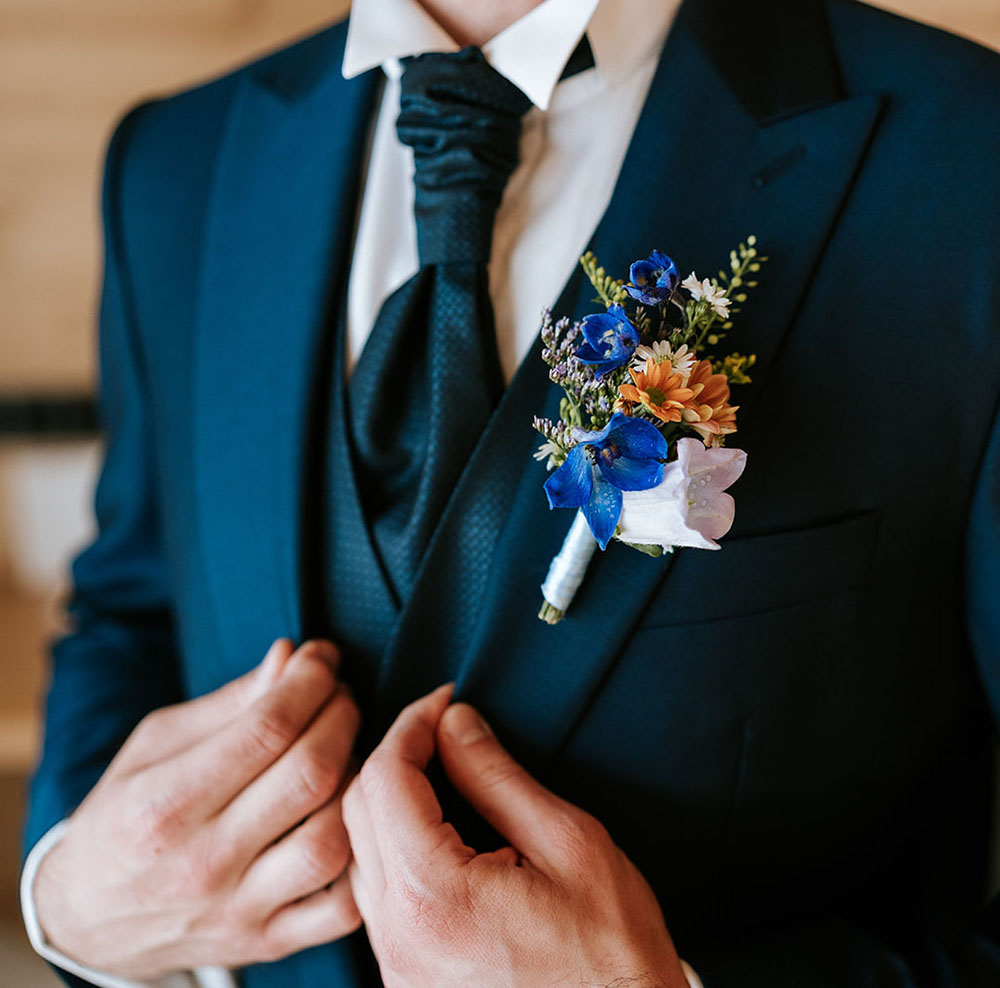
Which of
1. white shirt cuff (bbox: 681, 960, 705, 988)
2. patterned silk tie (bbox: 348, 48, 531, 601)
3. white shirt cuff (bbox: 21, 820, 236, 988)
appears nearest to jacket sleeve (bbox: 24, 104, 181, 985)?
white shirt cuff (bbox: 21, 820, 236, 988)

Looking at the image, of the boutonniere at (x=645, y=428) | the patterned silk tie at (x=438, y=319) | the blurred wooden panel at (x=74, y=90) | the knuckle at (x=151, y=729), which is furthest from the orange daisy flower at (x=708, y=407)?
the blurred wooden panel at (x=74, y=90)

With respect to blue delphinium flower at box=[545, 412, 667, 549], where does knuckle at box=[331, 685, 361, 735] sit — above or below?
below

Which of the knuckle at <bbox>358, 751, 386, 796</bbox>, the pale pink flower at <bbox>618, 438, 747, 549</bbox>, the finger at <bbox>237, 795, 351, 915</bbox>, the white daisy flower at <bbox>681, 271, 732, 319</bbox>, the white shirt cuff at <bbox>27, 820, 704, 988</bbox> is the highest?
the white daisy flower at <bbox>681, 271, 732, 319</bbox>

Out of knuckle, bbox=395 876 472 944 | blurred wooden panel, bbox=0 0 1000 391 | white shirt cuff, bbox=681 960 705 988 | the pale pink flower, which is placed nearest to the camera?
the pale pink flower

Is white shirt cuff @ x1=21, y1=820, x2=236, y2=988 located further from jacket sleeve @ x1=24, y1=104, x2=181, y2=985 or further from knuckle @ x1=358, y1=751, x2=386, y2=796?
knuckle @ x1=358, y1=751, x2=386, y2=796

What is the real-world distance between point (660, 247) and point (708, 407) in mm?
224

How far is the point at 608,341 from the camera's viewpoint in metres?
0.59

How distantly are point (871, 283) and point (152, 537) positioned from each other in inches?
33.7

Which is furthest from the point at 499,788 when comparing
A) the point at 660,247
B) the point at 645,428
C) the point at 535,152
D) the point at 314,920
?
the point at 535,152

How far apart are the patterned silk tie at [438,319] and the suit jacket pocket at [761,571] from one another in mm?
216

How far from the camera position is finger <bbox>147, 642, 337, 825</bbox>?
30.8 inches

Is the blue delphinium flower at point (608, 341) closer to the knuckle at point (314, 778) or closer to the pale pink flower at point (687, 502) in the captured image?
the pale pink flower at point (687, 502)

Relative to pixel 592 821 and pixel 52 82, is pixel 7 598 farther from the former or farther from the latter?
pixel 592 821

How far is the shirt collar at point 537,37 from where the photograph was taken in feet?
2.56
